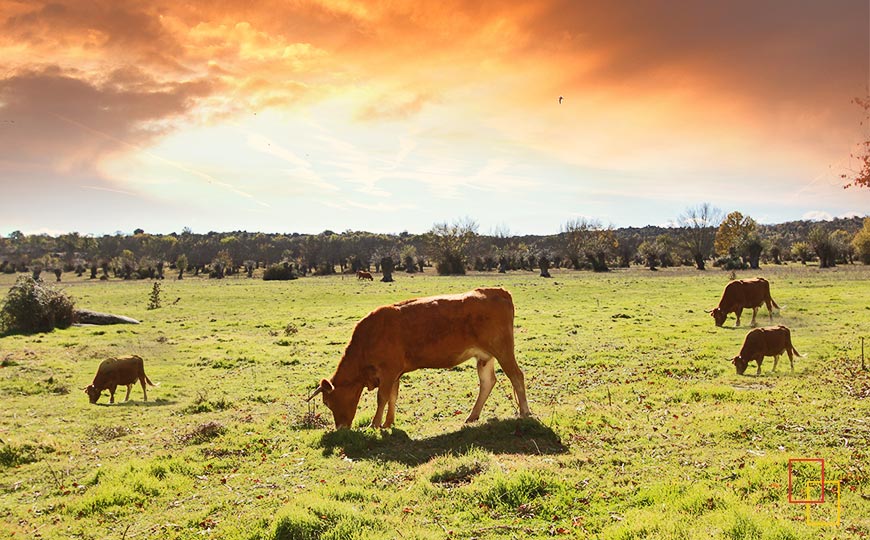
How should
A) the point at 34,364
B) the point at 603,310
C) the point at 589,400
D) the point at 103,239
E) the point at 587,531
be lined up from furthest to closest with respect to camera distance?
→ the point at 103,239 < the point at 603,310 < the point at 34,364 < the point at 589,400 < the point at 587,531

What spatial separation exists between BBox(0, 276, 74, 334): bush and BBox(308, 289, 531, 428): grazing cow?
26571 millimetres

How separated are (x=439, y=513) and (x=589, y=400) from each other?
770 centimetres

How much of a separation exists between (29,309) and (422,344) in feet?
94.6

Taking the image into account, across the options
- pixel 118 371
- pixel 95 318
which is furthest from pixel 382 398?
pixel 95 318

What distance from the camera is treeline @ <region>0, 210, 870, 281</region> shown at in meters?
82.5

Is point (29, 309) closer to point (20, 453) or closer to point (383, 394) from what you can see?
point (20, 453)

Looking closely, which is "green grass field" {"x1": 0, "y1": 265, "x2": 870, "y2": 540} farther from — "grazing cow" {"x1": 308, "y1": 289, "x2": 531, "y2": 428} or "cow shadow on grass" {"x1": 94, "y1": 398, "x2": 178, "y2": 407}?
"grazing cow" {"x1": 308, "y1": 289, "x2": 531, "y2": 428}

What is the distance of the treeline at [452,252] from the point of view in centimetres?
8250

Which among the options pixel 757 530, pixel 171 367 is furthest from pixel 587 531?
pixel 171 367

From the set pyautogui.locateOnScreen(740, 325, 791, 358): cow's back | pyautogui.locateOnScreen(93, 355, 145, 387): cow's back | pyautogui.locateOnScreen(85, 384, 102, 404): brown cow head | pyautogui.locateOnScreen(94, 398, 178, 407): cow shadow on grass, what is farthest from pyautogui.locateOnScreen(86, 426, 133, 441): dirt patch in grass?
pyautogui.locateOnScreen(740, 325, 791, 358): cow's back

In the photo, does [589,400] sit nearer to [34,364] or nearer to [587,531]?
[587,531]

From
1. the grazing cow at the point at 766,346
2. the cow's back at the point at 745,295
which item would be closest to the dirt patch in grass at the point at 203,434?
the grazing cow at the point at 766,346

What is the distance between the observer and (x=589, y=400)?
13.9 m

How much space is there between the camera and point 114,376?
55.3ft
